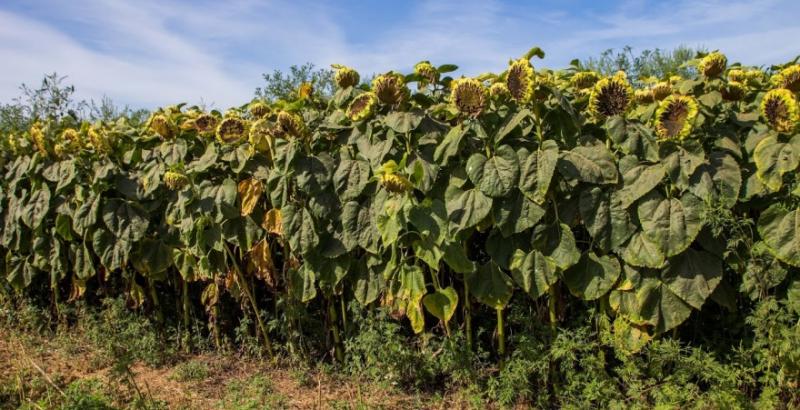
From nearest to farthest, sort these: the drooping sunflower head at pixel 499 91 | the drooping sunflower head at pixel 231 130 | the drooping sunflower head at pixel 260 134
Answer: the drooping sunflower head at pixel 499 91 < the drooping sunflower head at pixel 260 134 < the drooping sunflower head at pixel 231 130

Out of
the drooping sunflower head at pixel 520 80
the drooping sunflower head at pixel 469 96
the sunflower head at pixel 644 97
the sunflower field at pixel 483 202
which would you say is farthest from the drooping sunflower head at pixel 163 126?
the sunflower head at pixel 644 97

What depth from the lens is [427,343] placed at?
370 centimetres

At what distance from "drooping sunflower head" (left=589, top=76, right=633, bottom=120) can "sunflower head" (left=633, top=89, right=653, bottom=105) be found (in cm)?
22

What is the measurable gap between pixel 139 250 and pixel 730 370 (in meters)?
3.58

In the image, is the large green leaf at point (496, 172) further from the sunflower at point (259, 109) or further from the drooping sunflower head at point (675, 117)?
the sunflower at point (259, 109)

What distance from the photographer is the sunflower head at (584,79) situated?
3.46 metres

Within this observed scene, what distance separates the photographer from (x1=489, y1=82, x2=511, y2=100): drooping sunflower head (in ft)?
10.5

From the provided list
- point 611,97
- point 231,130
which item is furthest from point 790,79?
point 231,130

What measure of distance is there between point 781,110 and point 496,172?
4.13 ft

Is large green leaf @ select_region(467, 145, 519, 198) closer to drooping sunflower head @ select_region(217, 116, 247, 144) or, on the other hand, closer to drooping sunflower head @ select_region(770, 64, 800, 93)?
drooping sunflower head @ select_region(770, 64, 800, 93)

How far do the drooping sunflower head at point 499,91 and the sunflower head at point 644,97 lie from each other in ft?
2.08

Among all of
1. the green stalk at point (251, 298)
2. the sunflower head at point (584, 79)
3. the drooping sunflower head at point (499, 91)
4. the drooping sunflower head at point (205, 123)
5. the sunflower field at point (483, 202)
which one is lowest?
the green stalk at point (251, 298)

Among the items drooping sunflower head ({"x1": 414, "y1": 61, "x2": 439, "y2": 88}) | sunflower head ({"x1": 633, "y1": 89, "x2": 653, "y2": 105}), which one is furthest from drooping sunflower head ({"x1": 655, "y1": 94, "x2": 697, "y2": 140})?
drooping sunflower head ({"x1": 414, "y1": 61, "x2": 439, "y2": 88})

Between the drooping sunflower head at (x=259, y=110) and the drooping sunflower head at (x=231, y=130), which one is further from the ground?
the drooping sunflower head at (x=259, y=110)
